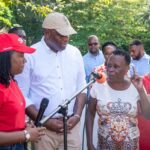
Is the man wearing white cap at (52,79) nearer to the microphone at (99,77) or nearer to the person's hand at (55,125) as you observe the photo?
the person's hand at (55,125)

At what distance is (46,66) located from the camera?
15.0ft

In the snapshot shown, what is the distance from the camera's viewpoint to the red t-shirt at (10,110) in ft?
11.5

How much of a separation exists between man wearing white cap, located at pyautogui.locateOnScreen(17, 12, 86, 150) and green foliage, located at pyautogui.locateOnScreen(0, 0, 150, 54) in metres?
14.4

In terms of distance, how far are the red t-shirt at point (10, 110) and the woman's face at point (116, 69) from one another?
1139 millimetres

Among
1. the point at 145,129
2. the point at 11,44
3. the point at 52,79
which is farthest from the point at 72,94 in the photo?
the point at 11,44

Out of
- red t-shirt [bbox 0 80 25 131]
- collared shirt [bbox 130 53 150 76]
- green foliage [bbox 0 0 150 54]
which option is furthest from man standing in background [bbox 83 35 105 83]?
green foliage [bbox 0 0 150 54]

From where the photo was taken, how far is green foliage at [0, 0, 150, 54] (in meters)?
19.6

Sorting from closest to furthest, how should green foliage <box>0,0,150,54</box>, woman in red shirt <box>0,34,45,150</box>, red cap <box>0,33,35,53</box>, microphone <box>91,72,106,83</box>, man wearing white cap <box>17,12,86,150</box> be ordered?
woman in red shirt <box>0,34,45,150</box>, red cap <box>0,33,35,53</box>, microphone <box>91,72,106,83</box>, man wearing white cap <box>17,12,86,150</box>, green foliage <box>0,0,150,54</box>

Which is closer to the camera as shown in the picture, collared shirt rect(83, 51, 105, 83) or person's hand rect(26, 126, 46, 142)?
person's hand rect(26, 126, 46, 142)

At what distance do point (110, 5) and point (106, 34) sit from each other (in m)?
1.38

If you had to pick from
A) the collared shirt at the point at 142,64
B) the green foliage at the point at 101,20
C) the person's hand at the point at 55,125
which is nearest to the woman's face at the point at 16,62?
the person's hand at the point at 55,125

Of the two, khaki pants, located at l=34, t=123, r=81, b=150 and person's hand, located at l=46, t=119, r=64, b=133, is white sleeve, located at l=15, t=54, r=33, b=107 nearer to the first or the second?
person's hand, located at l=46, t=119, r=64, b=133

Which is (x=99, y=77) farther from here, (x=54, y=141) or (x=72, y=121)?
(x=54, y=141)

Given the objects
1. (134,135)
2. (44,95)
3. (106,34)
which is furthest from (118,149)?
(106,34)
